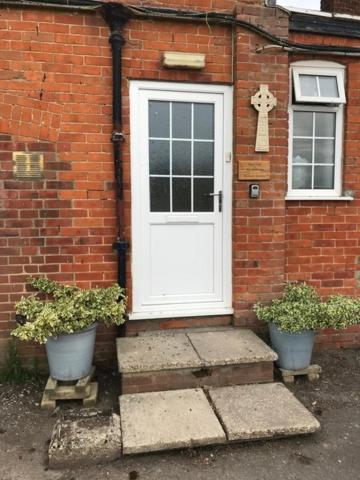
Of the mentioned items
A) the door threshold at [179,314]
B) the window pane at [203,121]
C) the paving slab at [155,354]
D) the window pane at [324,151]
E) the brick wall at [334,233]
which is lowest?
the paving slab at [155,354]

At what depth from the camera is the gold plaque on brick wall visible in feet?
10.9

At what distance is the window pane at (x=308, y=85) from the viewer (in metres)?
3.83

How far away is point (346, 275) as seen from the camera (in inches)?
158

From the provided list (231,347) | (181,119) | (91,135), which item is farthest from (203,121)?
(231,347)

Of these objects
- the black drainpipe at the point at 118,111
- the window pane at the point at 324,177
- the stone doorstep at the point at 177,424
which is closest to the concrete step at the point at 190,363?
the stone doorstep at the point at 177,424

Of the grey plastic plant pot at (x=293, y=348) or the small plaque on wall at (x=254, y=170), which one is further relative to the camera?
the small plaque on wall at (x=254, y=170)

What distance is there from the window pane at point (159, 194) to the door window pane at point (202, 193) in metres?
0.27

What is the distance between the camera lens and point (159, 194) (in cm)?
365

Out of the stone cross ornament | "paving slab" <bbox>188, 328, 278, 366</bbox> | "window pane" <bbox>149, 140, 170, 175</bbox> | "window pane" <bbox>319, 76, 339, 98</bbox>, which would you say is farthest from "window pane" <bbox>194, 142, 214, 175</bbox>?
"paving slab" <bbox>188, 328, 278, 366</bbox>

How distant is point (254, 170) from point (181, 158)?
692 mm

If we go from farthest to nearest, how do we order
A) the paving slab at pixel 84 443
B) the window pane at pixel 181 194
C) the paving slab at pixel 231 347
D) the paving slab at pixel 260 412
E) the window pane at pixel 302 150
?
1. the window pane at pixel 302 150
2. the window pane at pixel 181 194
3. the paving slab at pixel 231 347
4. the paving slab at pixel 260 412
5. the paving slab at pixel 84 443

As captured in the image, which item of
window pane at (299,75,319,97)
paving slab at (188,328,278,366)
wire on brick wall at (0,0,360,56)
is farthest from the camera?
window pane at (299,75,319,97)

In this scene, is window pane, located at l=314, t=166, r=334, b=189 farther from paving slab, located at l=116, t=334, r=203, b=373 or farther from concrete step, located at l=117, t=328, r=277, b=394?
paving slab, located at l=116, t=334, r=203, b=373

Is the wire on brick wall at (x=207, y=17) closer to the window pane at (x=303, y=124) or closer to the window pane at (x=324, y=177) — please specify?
the window pane at (x=303, y=124)
